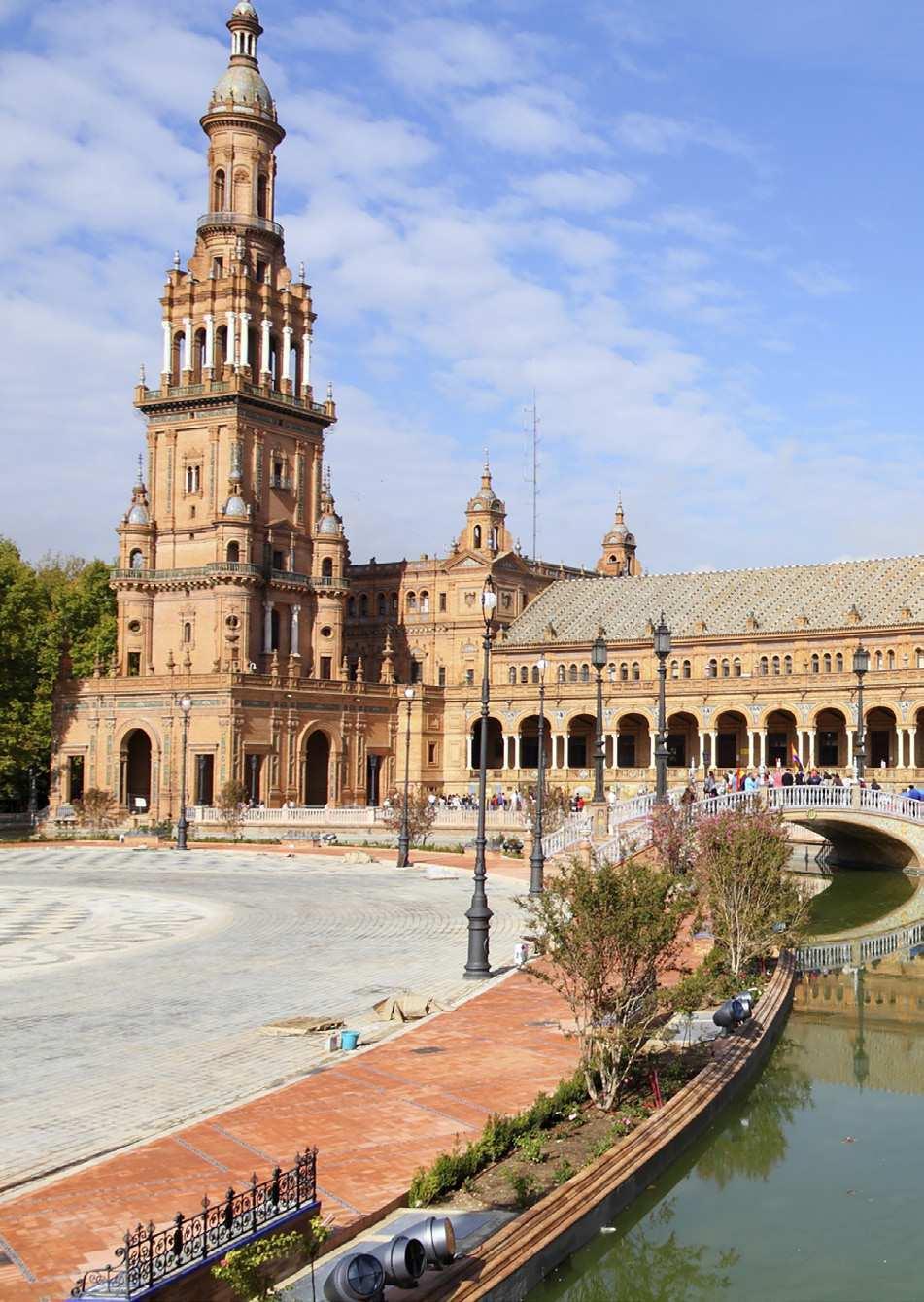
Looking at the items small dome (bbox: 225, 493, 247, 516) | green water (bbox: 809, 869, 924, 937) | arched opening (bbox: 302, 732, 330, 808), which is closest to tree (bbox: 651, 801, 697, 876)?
green water (bbox: 809, 869, 924, 937)

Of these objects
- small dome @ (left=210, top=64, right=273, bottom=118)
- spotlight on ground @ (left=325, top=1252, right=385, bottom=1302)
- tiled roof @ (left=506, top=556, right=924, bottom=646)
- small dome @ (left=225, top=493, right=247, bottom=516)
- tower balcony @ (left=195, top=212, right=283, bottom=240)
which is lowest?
spotlight on ground @ (left=325, top=1252, right=385, bottom=1302)

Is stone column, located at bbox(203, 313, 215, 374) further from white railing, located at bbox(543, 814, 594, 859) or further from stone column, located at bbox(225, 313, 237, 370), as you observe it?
white railing, located at bbox(543, 814, 594, 859)

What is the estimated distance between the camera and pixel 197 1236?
10.7 metres

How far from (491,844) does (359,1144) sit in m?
43.9

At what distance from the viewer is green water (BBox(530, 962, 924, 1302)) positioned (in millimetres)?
14312

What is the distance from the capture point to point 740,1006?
73.4ft

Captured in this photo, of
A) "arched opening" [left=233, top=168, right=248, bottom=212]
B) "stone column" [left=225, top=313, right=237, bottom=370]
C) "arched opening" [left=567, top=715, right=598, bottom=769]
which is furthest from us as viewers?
"arched opening" [left=567, top=715, right=598, bottom=769]

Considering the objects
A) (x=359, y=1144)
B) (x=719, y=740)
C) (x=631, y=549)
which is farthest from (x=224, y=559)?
(x=359, y=1144)

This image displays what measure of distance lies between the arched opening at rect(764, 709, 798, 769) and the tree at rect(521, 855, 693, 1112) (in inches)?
2417

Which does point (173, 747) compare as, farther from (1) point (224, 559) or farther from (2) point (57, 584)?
(2) point (57, 584)

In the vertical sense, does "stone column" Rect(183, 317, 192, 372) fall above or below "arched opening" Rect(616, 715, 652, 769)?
above

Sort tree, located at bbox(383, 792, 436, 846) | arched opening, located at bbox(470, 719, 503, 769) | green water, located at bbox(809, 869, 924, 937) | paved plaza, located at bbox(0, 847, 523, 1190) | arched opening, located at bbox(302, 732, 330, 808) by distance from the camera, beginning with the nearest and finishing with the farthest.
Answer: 1. paved plaza, located at bbox(0, 847, 523, 1190)
2. green water, located at bbox(809, 869, 924, 937)
3. tree, located at bbox(383, 792, 436, 846)
4. arched opening, located at bbox(302, 732, 330, 808)
5. arched opening, located at bbox(470, 719, 503, 769)

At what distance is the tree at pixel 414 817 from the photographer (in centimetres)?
5819

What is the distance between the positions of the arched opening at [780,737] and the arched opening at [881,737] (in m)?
4.01
